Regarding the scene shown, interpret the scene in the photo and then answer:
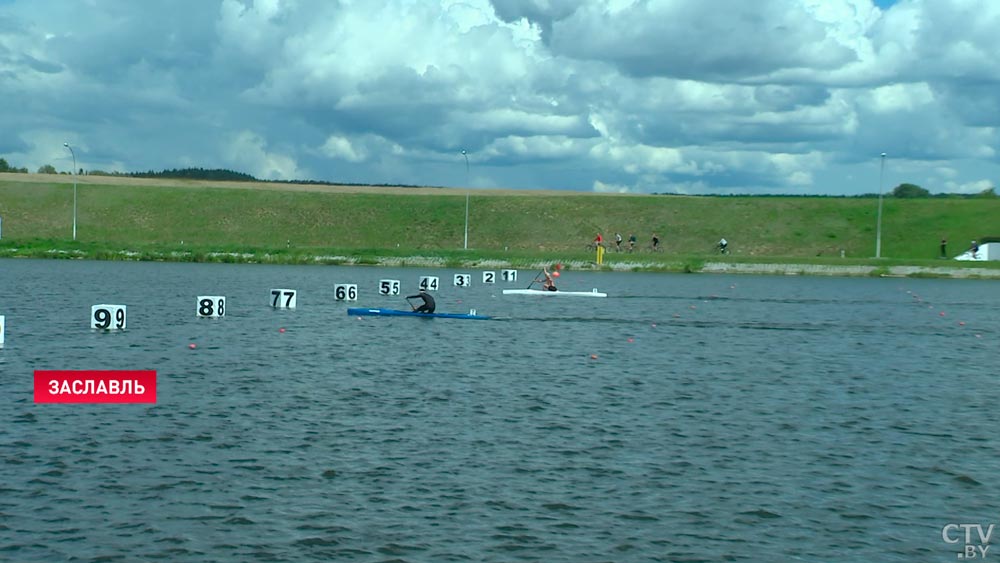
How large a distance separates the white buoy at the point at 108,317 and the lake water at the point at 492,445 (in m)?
0.63

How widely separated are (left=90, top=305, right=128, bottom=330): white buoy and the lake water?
2.08ft

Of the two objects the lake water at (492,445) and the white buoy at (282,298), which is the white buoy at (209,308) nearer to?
the lake water at (492,445)

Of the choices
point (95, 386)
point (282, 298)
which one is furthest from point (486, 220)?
point (95, 386)

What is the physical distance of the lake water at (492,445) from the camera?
14.7 m

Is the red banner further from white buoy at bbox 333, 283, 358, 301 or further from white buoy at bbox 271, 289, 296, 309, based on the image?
white buoy at bbox 333, 283, 358, 301

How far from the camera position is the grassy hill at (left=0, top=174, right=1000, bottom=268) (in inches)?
4626

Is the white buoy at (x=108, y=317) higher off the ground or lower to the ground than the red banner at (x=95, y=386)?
higher

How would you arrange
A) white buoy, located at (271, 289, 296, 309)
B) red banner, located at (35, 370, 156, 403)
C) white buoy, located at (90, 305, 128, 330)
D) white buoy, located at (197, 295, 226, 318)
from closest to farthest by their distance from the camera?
red banner, located at (35, 370, 156, 403), white buoy, located at (90, 305, 128, 330), white buoy, located at (197, 295, 226, 318), white buoy, located at (271, 289, 296, 309)

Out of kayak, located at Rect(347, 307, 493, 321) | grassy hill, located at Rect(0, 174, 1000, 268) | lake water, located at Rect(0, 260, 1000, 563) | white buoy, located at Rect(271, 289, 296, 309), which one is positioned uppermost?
grassy hill, located at Rect(0, 174, 1000, 268)

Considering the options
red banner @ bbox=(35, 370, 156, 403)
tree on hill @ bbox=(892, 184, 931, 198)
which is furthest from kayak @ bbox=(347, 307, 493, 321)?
tree on hill @ bbox=(892, 184, 931, 198)

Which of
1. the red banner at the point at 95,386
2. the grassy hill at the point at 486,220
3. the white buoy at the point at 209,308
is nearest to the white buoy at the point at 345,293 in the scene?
the white buoy at the point at 209,308

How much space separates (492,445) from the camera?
2003cm

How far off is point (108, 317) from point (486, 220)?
95147mm

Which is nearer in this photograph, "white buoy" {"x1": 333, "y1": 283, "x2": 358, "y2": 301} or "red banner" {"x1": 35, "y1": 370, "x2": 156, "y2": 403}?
"red banner" {"x1": 35, "y1": 370, "x2": 156, "y2": 403}
